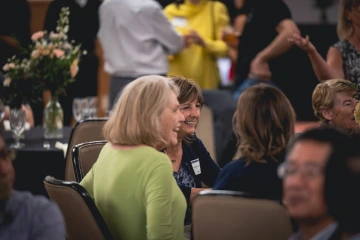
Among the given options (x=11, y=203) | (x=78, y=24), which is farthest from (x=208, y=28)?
(x=11, y=203)

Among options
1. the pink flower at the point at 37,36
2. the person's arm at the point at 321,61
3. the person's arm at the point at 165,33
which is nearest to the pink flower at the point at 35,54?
the pink flower at the point at 37,36

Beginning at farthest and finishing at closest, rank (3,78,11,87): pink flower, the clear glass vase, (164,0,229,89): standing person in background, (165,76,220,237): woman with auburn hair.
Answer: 1. (164,0,229,89): standing person in background
2. the clear glass vase
3. (3,78,11,87): pink flower
4. (165,76,220,237): woman with auburn hair

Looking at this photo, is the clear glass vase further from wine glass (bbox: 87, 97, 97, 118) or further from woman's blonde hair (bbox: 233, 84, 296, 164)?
woman's blonde hair (bbox: 233, 84, 296, 164)

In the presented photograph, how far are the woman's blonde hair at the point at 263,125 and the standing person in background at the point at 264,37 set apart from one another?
10.7 feet

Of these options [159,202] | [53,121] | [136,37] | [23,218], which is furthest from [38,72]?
[23,218]

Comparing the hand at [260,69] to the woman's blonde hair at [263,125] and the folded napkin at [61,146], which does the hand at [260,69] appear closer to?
the folded napkin at [61,146]

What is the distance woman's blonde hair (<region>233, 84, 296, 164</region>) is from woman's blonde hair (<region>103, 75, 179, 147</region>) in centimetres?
29

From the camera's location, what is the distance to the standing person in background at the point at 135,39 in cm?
658

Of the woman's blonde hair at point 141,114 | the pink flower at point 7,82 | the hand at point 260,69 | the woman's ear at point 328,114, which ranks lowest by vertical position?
the hand at point 260,69

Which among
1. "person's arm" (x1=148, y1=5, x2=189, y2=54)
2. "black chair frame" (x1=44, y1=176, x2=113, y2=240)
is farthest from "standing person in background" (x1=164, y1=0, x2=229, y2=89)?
"black chair frame" (x1=44, y1=176, x2=113, y2=240)

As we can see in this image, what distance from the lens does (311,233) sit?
208 cm

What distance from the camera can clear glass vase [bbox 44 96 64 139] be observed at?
5.02 meters

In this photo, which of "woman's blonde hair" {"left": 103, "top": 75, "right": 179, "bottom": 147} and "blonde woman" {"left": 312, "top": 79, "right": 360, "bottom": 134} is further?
"blonde woman" {"left": 312, "top": 79, "right": 360, "bottom": 134}

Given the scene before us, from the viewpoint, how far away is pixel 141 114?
283cm
